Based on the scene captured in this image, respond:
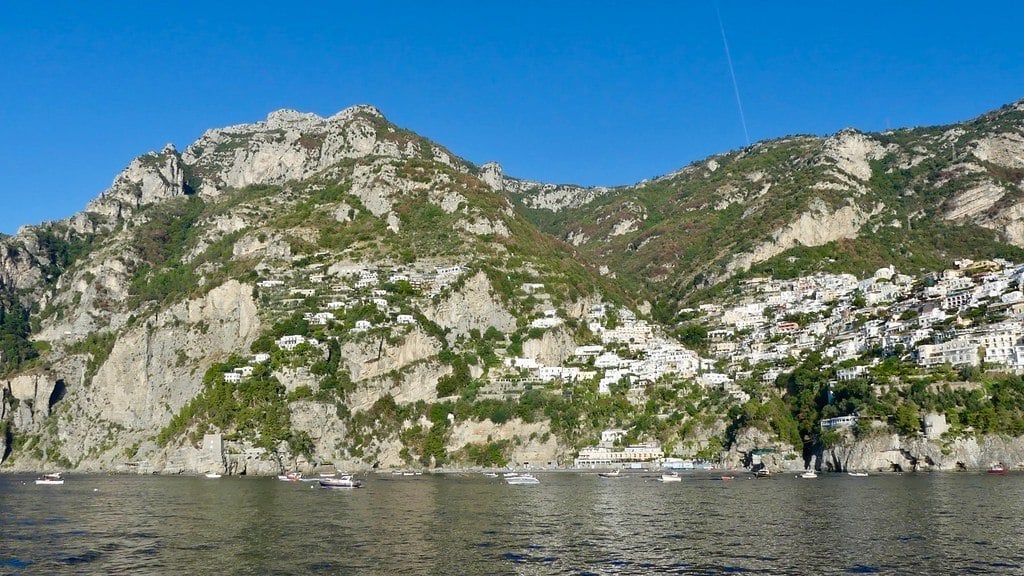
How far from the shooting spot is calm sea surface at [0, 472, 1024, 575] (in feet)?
116

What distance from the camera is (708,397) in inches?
4624

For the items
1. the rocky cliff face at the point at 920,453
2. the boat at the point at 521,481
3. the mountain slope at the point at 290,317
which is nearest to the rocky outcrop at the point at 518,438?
the mountain slope at the point at 290,317

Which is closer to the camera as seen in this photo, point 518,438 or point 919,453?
point 919,453

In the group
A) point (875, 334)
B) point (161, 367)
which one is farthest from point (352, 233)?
point (875, 334)

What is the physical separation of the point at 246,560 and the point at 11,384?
131 m

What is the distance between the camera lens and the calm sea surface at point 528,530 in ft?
116

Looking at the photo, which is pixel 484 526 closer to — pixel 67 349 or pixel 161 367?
pixel 161 367

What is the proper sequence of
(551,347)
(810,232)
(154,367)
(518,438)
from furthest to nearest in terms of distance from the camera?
(810,232)
(154,367)
(551,347)
(518,438)

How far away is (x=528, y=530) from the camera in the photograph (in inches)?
1802

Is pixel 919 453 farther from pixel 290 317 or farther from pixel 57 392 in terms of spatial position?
pixel 57 392

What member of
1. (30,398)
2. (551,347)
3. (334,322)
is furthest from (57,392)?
(551,347)

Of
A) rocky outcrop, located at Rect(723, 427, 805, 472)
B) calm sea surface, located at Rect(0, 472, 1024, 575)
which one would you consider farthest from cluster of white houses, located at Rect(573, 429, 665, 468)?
calm sea surface, located at Rect(0, 472, 1024, 575)

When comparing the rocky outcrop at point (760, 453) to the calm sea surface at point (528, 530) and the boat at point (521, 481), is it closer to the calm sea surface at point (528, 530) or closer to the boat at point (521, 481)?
the calm sea surface at point (528, 530)

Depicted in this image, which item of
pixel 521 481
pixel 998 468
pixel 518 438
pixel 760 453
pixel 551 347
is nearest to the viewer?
pixel 521 481
